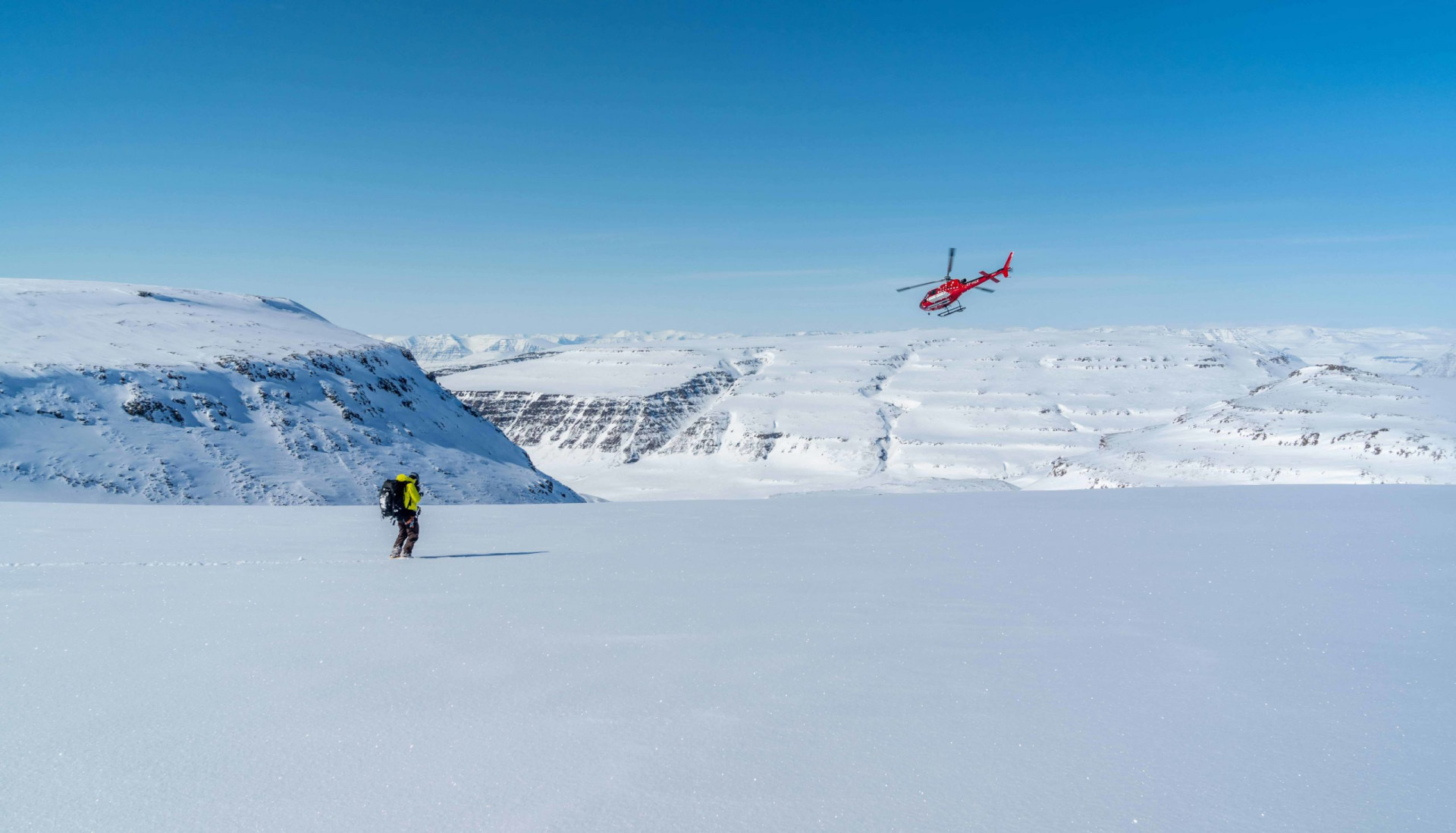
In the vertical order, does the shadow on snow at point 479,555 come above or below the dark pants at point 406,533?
below

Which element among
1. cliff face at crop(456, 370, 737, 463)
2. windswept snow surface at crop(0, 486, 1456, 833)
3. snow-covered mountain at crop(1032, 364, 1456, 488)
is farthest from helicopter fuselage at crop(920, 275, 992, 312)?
cliff face at crop(456, 370, 737, 463)

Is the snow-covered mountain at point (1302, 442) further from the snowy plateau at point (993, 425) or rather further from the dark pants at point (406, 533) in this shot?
the dark pants at point (406, 533)

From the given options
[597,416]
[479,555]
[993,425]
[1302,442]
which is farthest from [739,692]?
[597,416]

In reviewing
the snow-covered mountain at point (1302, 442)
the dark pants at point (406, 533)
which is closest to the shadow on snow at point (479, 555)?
the dark pants at point (406, 533)

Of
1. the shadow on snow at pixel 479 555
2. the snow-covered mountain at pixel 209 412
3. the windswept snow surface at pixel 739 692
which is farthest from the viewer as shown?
the snow-covered mountain at pixel 209 412

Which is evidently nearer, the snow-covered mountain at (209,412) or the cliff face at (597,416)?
the snow-covered mountain at (209,412)

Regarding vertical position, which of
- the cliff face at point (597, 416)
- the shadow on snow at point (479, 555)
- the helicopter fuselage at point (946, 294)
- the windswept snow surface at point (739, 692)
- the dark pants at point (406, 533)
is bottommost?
the cliff face at point (597, 416)

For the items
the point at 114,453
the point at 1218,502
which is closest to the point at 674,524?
the point at 1218,502
